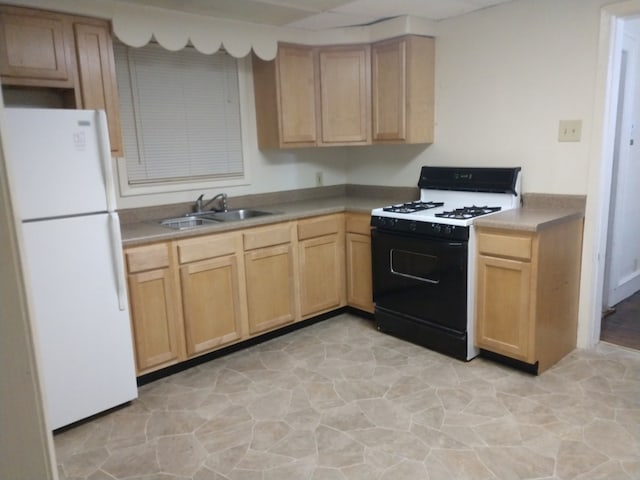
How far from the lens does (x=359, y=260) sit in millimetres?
3658

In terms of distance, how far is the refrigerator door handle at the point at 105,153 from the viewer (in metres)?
2.25

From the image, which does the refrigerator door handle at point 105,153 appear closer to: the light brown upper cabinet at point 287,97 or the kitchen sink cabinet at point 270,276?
the kitchen sink cabinet at point 270,276

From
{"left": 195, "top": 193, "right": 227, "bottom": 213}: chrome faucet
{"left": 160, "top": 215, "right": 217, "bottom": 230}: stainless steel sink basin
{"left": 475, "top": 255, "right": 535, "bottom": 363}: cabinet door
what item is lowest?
{"left": 475, "top": 255, "right": 535, "bottom": 363}: cabinet door

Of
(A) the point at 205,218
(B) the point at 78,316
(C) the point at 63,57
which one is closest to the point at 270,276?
(A) the point at 205,218

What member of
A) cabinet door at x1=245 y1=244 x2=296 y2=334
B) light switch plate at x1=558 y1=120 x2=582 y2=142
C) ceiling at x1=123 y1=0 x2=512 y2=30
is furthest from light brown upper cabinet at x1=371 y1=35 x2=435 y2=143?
cabinet door at x1=245 y1=244 x2=296 y2=334

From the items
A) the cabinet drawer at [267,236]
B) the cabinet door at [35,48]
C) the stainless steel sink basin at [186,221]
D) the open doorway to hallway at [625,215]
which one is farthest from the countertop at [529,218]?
the cabinet door at [35,48]

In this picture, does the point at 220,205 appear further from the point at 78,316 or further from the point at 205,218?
the point at 78,316

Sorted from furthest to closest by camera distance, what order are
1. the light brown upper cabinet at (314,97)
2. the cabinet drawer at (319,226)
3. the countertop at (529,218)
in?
the light brown upper cabinet at (314,97) → the cabinet drawer at (319,226) → the countertop at (529,218)

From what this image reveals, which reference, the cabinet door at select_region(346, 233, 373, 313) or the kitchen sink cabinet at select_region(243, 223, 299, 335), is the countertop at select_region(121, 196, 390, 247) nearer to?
the kitchen sink cabinet at select_region(243, 223, 299, 335)

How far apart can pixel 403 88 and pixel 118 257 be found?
90.5 inches

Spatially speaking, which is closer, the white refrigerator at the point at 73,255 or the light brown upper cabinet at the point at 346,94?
the white refrigerator at the point at 73,255

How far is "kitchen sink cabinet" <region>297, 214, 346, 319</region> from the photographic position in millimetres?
3473

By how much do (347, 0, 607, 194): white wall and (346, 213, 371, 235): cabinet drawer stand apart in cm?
75

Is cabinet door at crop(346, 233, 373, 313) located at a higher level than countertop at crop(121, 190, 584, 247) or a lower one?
lower
